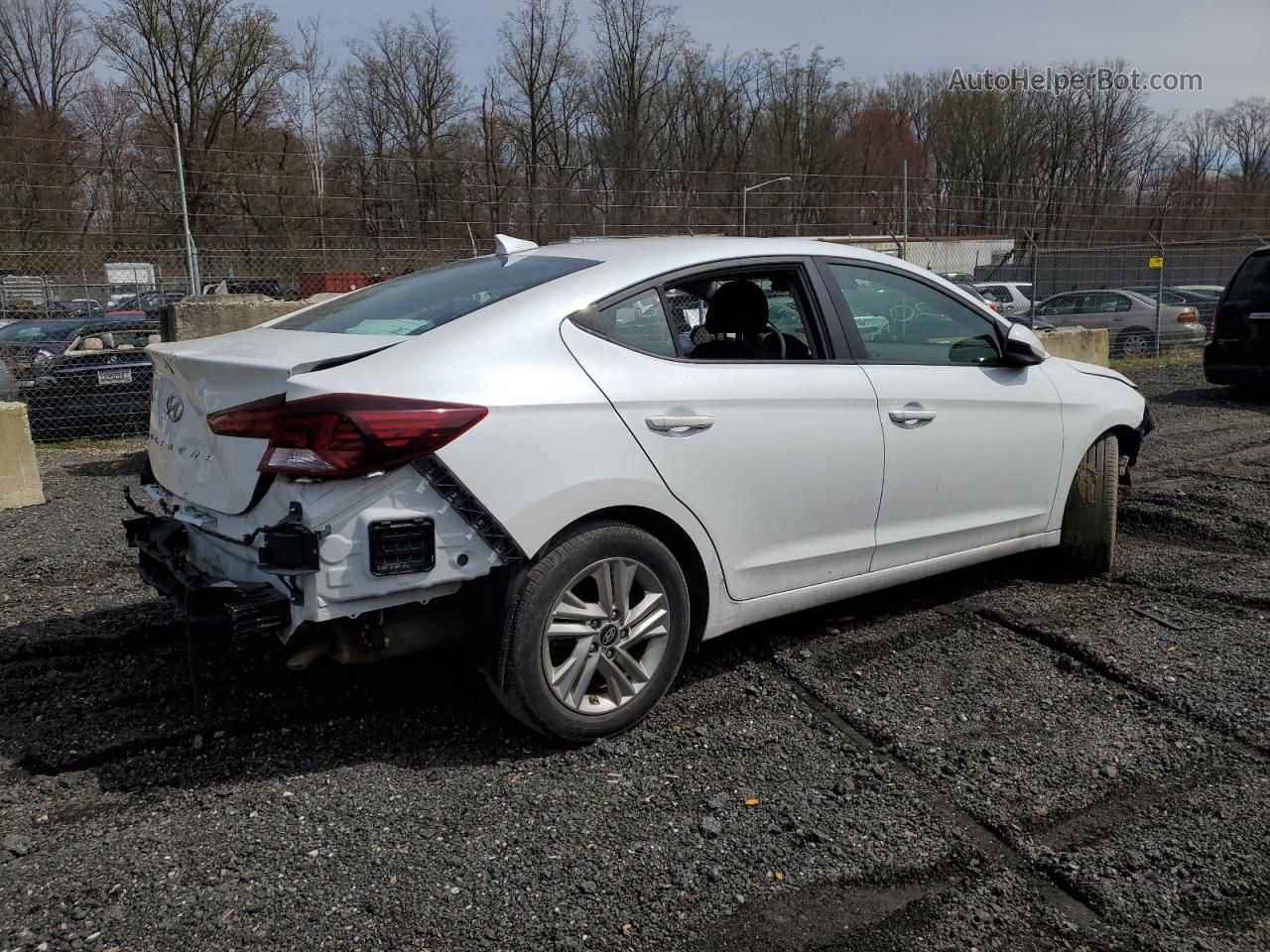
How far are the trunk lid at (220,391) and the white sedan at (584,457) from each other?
12 mm

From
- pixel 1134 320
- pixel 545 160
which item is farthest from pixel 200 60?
pixel 1134 320

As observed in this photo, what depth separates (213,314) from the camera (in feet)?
28.8

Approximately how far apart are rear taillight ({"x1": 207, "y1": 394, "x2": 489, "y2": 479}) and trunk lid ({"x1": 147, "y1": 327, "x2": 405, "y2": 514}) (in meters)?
0.11

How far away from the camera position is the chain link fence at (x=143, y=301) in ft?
34.1

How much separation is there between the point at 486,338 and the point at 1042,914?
2.18m

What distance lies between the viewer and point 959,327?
4445 mm

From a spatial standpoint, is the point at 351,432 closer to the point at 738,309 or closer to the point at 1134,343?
the point at 738,309

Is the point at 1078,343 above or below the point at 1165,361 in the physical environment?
above

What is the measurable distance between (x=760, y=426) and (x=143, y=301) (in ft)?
43.1

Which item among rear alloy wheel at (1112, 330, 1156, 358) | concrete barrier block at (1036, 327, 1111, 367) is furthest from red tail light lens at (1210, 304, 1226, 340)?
rear alloy wheel at (1112, 330, 1156, 358)

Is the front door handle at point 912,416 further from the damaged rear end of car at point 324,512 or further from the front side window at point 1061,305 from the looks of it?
the front side window at point 1061,305

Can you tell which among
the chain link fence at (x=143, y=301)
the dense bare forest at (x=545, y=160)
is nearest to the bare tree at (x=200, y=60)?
the dense bare forest at (x=545, y=160)

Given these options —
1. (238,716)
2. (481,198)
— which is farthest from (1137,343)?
(238,716)

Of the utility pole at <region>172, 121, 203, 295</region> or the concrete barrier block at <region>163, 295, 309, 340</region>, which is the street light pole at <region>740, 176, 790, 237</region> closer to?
the utility pole at <region>172, 121, 203, 295</region>
